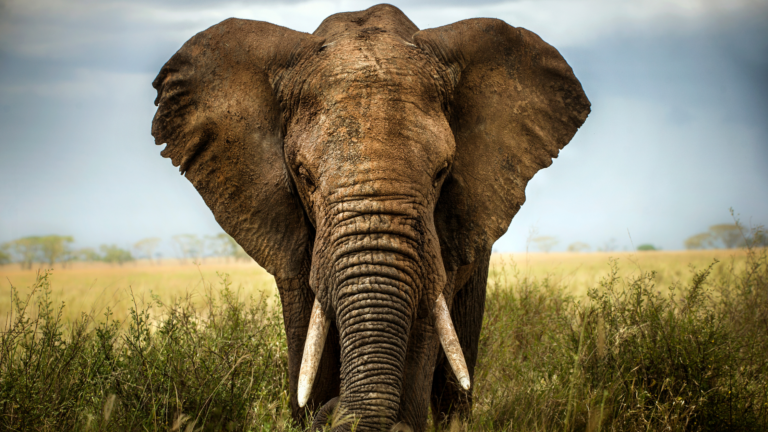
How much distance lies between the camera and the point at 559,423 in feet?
16.6

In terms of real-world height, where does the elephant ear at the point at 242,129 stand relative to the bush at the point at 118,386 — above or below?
above

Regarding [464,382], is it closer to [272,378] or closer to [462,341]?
[462,341]

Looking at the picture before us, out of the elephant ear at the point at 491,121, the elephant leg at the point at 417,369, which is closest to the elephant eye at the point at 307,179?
the elephant ear at the point at 491,121

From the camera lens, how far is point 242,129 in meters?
4.38

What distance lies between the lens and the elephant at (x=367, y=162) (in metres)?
3.60

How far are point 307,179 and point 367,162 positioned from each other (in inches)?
19.8

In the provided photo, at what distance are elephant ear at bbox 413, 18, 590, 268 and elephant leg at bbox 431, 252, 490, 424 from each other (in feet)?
3.73

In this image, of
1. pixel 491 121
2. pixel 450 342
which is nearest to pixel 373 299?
pixel 450 342

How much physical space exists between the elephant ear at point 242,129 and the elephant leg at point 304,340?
166 millimetres

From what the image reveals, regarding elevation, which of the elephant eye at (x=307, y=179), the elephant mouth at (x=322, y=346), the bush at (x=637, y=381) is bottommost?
the bush at (x=637, y=381)

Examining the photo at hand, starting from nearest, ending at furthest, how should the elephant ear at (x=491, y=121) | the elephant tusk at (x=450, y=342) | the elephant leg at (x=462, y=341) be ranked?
the elephant tusk at (x=450, y=342)
the elephant ear at (x=491, y=121)
the elephant leg at (x=462, y=341)

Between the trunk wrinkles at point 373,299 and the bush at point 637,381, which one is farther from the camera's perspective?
the bush at point 637,381

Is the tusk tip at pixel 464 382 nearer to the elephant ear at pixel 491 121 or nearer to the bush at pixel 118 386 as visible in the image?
the elephant ear at pixel 491 121

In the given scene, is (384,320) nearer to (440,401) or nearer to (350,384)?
(350,384)
